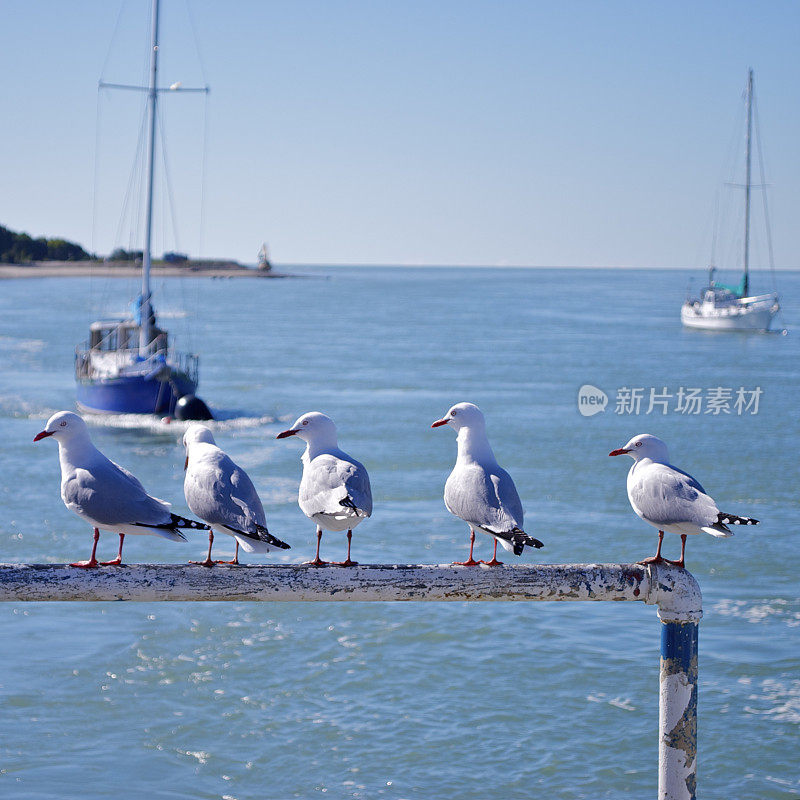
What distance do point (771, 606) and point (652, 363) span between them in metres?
43.3

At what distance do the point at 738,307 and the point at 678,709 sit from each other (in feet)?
238

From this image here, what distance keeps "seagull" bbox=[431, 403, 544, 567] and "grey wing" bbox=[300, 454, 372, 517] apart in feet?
1.26

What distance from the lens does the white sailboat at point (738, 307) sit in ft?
232

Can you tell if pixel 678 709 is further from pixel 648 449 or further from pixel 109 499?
pixel 109 499

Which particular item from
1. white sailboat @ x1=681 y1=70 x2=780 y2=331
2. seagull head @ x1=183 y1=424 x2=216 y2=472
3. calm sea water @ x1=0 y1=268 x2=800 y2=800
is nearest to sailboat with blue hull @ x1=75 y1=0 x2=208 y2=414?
calm sea water @ x1=0 y1=268 x2=800 y2=800

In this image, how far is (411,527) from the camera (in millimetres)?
17688

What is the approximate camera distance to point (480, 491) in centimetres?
490

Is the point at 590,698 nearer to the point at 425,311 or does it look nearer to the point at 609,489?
the point at 609,489

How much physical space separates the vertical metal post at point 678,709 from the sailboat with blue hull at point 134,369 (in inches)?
1055

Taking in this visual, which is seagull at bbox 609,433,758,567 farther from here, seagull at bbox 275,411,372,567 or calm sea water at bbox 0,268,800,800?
calm sea water at bbox 0,268,800,800

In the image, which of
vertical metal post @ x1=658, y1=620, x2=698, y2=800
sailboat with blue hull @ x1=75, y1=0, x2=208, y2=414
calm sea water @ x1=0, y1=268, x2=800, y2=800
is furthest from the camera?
sailboat with blue hull @ x1=75, y1=0, x2=208, y2=414

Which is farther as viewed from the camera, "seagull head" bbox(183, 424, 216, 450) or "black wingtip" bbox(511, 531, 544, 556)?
"seagull head" bbox(183, 424, 216, 450)

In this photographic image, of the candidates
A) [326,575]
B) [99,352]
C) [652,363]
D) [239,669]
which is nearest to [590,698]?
[239,669]

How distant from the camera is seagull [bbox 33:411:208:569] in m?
4.91
